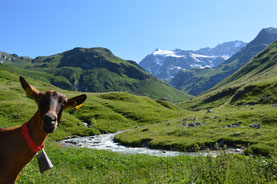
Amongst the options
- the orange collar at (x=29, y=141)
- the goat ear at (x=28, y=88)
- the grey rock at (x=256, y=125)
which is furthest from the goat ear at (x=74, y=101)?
the grey rock at (x=256, y=125)

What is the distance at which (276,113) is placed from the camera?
41000 mm

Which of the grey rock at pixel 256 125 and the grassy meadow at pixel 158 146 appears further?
the grey rock at pixel 256 125

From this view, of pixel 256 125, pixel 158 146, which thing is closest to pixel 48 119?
pixel 158 146

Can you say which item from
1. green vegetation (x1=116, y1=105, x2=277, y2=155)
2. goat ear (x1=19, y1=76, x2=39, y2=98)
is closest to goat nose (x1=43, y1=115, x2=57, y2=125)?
goat ear (x1=19, y1=76, x2=39, y2=98)

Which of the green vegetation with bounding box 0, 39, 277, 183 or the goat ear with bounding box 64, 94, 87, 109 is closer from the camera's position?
the goat ear with bounding box 64, 94, 87, 109

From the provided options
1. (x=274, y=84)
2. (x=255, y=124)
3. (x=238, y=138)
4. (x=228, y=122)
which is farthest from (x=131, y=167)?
(x=274, y=84)

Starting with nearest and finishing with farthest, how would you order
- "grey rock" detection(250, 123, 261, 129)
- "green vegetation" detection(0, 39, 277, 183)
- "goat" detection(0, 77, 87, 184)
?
"goat" detection(0, 77, 87, 184), "green vegetation" detection(0, 39, 277, 183), "grey rock" detection(250, 123, 261, 129)

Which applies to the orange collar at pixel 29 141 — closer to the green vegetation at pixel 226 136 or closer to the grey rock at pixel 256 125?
the green vegetation at pixel 226 136

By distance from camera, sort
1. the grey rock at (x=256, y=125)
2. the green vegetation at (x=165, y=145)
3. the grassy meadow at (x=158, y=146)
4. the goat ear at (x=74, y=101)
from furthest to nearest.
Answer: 1. the grey rock at (x=256, y=125)
2. the green vegetation at (x=165, y=145)
3. the grassy meadow at (x=158, y=146)
4. the goat ear at (x=74, y=101)

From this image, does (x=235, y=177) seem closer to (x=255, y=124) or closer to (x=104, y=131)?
(x=255, y=124)

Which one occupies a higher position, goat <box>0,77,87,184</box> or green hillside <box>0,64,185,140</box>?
goat <box>0,77,87,184</box>

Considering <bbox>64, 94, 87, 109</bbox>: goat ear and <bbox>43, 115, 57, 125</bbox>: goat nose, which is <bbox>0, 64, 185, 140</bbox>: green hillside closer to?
<bbox>64, 94, 87, 109</bbox>: goat ear

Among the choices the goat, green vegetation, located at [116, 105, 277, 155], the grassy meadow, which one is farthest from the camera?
green vegetation, located at [116, 105, 277, 155]

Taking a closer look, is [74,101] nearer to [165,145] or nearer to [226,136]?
[165,145]
